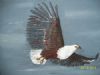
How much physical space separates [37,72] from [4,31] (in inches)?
20.3

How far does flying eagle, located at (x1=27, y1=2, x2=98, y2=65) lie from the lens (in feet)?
9.97

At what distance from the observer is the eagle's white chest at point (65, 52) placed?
301 centimetres

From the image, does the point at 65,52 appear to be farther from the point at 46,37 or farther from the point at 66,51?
the point at 46,37

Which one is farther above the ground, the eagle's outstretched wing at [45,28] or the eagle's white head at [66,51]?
the eagle's outstretched wing at [45,28]

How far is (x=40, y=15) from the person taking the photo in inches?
121

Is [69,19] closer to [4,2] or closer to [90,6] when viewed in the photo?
[90,6]

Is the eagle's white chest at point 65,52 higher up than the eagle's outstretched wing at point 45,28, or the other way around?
the eagle's outstretched wing at point 45,28

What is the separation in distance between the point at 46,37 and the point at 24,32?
0.22m

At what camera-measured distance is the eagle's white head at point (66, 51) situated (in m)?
3.01

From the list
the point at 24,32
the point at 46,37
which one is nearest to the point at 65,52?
the point at 46,37

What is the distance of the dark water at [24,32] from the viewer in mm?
3004

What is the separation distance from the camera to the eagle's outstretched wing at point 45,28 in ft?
10.0

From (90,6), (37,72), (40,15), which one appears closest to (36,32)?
(40,15)

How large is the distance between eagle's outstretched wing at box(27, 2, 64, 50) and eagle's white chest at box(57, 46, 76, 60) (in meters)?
0.04
